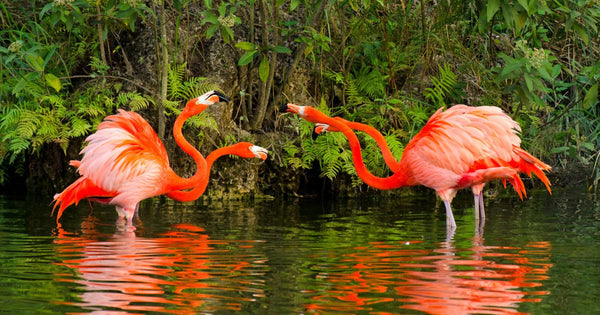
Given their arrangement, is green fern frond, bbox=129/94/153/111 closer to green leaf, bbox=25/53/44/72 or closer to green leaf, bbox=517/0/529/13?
green leaf, bbox=25/53/44/72

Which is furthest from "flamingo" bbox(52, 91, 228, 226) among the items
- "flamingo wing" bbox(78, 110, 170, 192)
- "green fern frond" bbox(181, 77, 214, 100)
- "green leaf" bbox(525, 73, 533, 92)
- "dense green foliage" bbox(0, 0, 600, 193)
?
"green leaf" bbox(525, 73, 533, 92)

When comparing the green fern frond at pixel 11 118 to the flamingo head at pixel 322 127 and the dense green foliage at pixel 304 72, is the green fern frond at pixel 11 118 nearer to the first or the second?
the dense green foliage at pixel 304 72

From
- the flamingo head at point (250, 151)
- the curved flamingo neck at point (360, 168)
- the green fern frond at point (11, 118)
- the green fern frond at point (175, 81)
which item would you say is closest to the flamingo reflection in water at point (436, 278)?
the curved flamingo neck at point (360, 168)

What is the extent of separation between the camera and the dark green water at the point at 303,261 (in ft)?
12.6

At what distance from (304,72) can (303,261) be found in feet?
14.6

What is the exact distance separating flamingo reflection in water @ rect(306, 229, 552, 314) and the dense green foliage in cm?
314

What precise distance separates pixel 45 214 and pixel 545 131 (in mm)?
4856

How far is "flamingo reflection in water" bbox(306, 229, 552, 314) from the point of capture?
3.78 metres

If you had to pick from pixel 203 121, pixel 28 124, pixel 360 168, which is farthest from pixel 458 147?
pixel 28 124

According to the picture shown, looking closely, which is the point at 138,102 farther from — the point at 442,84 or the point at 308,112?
the point at 442,84

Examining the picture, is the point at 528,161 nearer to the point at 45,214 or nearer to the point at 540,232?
the point at 540,232

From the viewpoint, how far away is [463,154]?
21.4ft

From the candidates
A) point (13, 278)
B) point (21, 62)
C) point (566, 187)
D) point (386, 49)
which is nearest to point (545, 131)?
point (566, 187)

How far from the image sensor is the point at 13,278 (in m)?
4.40
